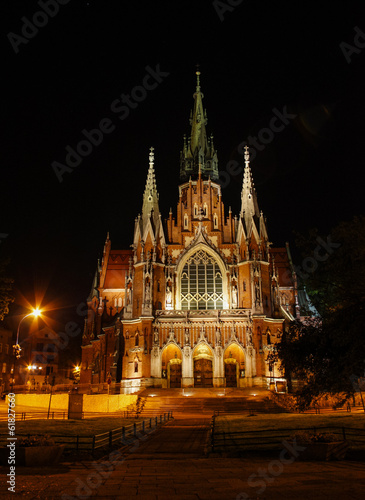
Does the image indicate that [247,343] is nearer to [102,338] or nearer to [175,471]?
[102,338]

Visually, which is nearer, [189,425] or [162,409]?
[189,425]

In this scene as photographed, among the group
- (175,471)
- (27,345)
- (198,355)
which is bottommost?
(175,471)

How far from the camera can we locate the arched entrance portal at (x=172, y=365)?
1768 inches

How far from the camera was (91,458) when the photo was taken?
14.3m

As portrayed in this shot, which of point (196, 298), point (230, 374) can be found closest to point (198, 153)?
point (196, 298)

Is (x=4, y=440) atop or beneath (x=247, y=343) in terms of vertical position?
beneath

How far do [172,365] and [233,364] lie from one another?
5.93 metres

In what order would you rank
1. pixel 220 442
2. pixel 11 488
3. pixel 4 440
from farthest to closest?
pixel 220 442 → pixel 4 440 → pixel 11 488

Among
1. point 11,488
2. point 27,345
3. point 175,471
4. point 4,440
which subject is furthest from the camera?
point 27,345

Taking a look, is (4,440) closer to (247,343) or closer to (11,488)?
(11,488)

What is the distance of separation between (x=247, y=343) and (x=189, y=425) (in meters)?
18.8

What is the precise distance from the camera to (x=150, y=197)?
52.2m

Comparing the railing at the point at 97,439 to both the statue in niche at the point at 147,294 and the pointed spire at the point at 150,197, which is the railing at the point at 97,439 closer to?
the statue in niche at the point at 147,294

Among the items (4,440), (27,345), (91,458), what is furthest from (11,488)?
(27,345)
